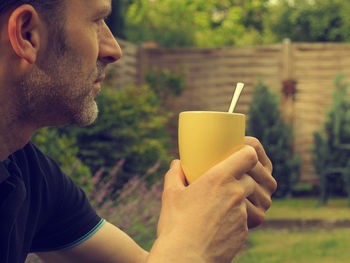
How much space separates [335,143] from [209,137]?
24.3ft

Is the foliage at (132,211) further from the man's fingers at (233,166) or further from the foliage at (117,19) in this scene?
the foliage at (117,19)

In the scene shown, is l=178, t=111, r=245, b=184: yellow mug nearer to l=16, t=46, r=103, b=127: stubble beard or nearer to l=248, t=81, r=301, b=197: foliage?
l=16, t=46, r=103, b=127: stubble beard

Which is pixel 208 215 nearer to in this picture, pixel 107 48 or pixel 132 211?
pixel 107 48

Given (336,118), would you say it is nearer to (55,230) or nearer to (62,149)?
(62,149)

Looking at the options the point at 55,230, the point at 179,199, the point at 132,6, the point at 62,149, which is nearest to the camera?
the point at 179,199

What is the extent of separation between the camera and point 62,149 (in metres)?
4.45

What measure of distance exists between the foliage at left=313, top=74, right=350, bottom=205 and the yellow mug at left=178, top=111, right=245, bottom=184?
707cm

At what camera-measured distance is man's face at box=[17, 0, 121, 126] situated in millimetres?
1348

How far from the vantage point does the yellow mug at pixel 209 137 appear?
4.12 feet

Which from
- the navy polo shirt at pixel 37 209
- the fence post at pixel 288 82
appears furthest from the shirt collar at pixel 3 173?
the fence post at pixel 288 82

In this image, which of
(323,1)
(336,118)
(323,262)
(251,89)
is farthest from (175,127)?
(323,1)

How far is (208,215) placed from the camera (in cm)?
123

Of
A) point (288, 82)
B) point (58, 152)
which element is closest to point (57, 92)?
point (58, 152)

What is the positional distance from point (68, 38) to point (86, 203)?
560 mm
